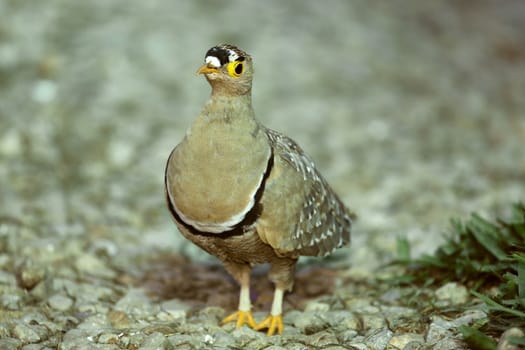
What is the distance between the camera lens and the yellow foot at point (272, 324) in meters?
4.50

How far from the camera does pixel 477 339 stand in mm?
3617

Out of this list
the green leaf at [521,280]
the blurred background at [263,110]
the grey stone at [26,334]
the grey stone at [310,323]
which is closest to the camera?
the green leaf at [521,280]

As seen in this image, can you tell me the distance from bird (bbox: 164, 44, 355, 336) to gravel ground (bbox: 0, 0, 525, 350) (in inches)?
25.0

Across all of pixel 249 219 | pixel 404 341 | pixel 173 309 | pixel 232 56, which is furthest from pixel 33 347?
pixel 404 341

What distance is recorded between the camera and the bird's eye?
397cm

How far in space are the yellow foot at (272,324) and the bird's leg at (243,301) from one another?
0.06 metres

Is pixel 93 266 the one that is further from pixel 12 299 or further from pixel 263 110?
pixel 263 110

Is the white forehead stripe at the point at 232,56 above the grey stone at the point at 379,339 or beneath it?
above

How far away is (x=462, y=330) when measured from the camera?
370 centimetres

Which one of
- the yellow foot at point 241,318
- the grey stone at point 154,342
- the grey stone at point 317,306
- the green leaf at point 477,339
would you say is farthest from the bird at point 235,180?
the green leaf at point 477,339

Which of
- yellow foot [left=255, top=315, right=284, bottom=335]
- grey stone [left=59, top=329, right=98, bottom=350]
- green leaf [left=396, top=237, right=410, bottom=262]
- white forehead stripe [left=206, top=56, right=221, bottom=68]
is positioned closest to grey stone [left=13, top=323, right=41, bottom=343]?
grey stone [left=59, top=329, right=98, bottom=350]

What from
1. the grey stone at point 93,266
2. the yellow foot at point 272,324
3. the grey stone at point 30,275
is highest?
the grey stone at point 93,266

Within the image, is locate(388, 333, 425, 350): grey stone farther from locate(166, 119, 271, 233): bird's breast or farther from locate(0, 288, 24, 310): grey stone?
locate(0, 288, 24, 310): grey stone

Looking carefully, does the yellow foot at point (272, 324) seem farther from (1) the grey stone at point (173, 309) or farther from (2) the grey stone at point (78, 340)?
(2) the grey stone at point (78, 340)
